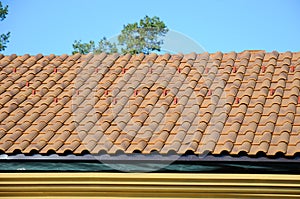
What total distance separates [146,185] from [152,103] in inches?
66.8

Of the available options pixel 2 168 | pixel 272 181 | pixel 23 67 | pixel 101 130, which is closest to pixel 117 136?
pixel 101 130

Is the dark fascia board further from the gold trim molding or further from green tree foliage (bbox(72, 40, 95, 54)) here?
green tree foliage (bbox(72, 40, 95, 54))

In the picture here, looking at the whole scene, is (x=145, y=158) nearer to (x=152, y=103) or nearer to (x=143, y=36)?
(x=152, y=103)

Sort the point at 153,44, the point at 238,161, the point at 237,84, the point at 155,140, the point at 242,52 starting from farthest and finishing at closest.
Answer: the point at 153,44
the point at 242,52
the point at 237,84
the point at 155,140
the point at 238,161

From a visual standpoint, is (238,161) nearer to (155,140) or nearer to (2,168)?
(155,140)

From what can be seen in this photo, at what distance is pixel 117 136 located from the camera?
892 cm

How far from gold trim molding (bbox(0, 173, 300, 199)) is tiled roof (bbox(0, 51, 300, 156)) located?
319 millimetres

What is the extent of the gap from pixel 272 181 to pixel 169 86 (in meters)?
2.79

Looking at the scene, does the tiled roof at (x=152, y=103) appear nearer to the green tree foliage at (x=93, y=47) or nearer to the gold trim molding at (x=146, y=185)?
the gold trim molding at (x=146, y=185)

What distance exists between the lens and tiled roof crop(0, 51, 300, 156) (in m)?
8.60

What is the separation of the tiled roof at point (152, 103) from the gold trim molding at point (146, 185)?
1.05ft

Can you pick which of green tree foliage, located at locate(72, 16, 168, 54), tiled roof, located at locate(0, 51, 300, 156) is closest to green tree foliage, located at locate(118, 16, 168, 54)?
green tree foliage, located at locate(72, 16, 168, 54)

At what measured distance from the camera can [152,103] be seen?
984cm

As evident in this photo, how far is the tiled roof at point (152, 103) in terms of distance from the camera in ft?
28.2
